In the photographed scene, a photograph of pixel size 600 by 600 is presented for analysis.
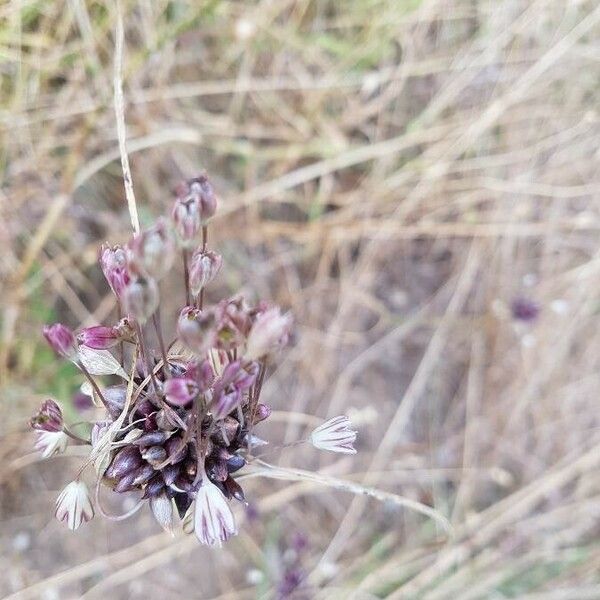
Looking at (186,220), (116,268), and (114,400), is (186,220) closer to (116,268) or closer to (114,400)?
(116,268)

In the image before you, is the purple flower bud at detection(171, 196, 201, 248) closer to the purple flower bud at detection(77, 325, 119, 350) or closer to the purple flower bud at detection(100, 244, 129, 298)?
the purple flower bud at detection(100, 244, 129, 298)

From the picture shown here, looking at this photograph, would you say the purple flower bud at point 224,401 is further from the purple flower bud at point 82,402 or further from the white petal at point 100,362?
the purple flower bud at point 82,402

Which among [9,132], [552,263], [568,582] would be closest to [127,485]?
[9,132]

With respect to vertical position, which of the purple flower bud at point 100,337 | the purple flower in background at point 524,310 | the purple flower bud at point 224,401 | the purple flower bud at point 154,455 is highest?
the purple flower bud at point 100,337

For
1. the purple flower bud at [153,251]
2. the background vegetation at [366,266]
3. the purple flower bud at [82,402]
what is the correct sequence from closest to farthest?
the purple flower bud at [153,251] < the purple flower bud at [82,402] < the background vegetation at [366,266]

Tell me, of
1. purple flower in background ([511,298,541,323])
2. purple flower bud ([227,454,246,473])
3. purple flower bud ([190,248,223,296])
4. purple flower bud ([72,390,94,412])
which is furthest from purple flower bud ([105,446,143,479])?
purple flower in background ([511,298,541,323])

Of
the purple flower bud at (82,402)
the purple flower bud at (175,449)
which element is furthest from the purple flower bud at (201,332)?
the purple flower bud at (82,402)

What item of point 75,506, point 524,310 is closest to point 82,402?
point 75,506

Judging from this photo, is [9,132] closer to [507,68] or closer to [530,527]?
[507,68]
